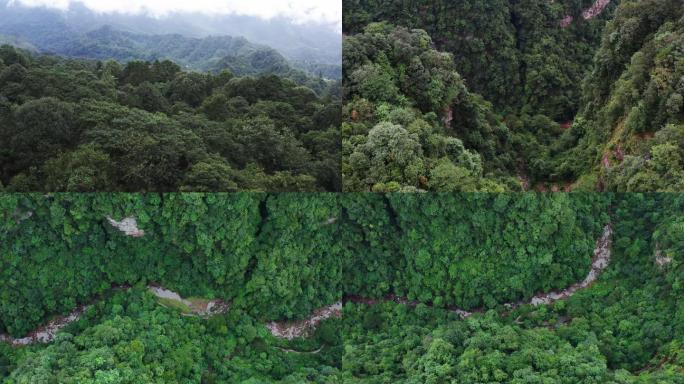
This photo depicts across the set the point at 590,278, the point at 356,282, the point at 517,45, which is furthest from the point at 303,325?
the point at 517,45

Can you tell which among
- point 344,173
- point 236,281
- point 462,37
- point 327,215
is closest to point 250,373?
point 236,281

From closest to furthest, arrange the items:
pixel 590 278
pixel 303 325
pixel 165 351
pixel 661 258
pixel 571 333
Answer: pixel 165 351 < pixel 571 333 < pixel 661 258 < pixel 590 278 < pixel 303 325

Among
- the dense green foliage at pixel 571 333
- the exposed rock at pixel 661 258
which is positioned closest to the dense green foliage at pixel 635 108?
the dense green foliage at pixel 571 333

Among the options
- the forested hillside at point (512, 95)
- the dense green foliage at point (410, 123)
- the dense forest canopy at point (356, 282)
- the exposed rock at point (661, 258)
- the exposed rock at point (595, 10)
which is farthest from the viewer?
the exposed rock at point (595, 10)

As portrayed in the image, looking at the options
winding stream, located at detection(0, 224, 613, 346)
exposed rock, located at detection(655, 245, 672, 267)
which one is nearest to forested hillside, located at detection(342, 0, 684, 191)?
winding stream, located at detection(0, 224, 613, 346)

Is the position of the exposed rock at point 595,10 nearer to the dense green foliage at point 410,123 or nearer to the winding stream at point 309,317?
the dense green foliage at point 410,123

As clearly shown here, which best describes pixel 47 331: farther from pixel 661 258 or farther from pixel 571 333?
pixel 661 258

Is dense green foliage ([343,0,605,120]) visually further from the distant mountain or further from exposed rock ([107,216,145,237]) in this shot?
exposed rock ([107,216,145,237])
